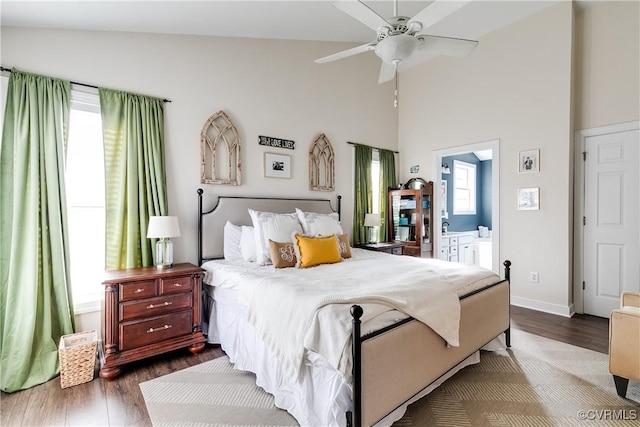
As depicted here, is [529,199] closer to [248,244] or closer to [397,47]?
[397,47]

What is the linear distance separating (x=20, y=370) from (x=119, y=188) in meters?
1.53

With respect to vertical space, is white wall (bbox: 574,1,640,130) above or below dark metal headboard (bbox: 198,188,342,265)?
above

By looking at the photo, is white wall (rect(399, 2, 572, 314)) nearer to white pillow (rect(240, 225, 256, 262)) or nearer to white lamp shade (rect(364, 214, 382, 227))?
white lamp shade (rect(364, 214, 382, 227))

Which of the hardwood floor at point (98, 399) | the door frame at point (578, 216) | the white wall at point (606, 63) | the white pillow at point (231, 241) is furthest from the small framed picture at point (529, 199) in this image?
the white pillow at point (231, 241)

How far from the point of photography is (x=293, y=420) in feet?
6.29

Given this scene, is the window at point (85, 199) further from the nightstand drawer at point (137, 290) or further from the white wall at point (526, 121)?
the white wall at point (526, 121)

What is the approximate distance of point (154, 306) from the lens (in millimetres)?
2557

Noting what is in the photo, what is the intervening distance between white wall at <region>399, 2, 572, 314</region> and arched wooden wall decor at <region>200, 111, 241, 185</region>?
3.21m

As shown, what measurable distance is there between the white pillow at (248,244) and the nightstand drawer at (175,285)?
0.60 meters

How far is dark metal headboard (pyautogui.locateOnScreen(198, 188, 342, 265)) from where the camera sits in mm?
3332

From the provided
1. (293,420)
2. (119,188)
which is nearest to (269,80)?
(119,188)

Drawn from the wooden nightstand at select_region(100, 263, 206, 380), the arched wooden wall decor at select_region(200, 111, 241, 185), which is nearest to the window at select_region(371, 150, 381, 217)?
the arched wooden wall decor at select_region(200, 111, 241, 185)

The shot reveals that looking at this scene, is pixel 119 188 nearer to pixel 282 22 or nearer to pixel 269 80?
pixel 269 80

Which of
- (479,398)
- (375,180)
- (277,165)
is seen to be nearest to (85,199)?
(277,165)
